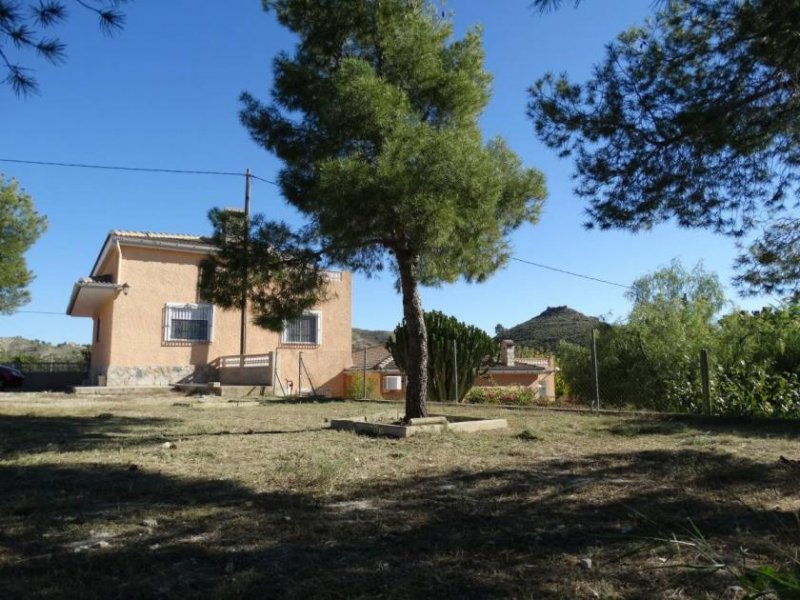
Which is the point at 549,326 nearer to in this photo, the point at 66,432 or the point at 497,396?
the point at 497,396

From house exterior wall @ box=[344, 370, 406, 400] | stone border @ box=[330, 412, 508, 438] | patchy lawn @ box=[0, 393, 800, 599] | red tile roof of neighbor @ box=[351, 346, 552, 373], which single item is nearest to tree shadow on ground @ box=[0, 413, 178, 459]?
patchy lawn @ box=[0, 393, 800, 599]

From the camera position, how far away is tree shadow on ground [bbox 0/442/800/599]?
2.65 metres

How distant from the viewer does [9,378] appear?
2325cm

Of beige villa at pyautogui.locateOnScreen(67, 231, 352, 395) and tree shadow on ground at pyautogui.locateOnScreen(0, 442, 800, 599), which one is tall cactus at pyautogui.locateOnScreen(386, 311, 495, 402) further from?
tree shadow on ground at pyautogui.locateOnScreen(0, 442, 800, 599)

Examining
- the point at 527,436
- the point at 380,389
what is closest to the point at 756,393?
the point at 527,436

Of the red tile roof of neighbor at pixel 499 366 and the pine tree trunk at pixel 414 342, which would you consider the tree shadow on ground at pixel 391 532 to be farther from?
the red tile roof of neighbor at pixel 499 366

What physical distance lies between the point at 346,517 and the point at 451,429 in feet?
15.1

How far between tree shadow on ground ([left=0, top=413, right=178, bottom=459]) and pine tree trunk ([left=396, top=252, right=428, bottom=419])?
11.3 ft

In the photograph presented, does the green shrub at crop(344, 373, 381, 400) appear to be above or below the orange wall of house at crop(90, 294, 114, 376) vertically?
below

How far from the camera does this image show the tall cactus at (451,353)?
1512cm

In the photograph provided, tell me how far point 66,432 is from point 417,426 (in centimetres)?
462

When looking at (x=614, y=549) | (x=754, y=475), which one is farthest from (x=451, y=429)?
(x=614, y=549)

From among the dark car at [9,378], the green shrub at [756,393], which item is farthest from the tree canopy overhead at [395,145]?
the dark car at [9,378]

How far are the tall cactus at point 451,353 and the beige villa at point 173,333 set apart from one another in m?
5.28
